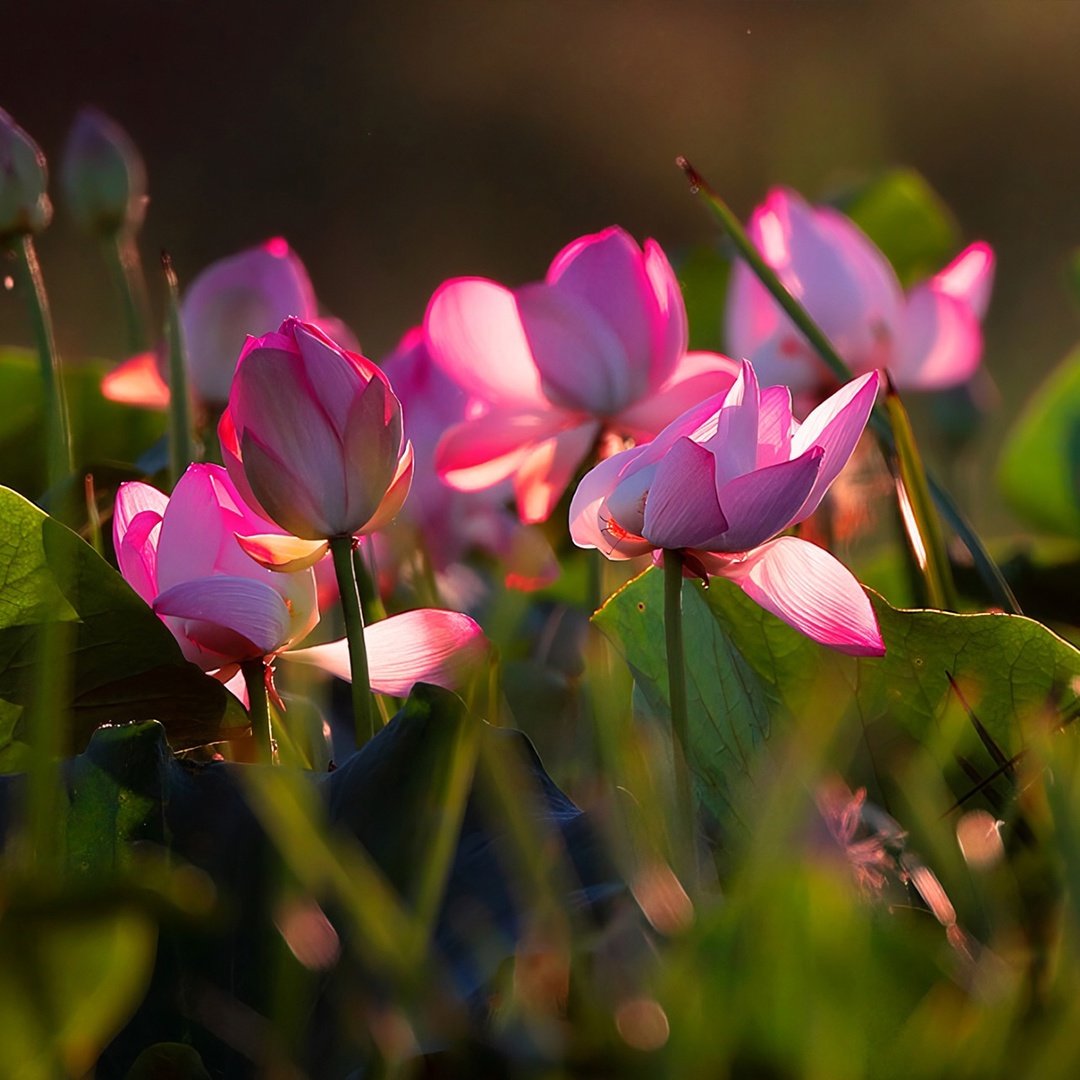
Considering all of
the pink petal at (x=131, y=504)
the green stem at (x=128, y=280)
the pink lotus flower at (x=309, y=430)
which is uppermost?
the pink lotus flower at (x=309, y=430)

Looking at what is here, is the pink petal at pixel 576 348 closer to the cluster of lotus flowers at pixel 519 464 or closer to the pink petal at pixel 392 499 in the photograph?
the cluster of lotus flowers at pixel 519 464

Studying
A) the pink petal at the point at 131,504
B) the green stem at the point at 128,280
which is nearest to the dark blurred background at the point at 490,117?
the green stem at the point at 128,280

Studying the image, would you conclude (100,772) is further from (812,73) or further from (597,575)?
(812,73)

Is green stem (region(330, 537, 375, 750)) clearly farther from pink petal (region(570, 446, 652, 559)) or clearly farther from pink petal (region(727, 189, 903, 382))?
pink petal (region(727, 189, 903, 382))

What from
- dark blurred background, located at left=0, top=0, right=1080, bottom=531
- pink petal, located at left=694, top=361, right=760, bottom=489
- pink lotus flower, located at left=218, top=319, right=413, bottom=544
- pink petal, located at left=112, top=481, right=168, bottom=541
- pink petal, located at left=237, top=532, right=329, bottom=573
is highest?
pink petal, located at left=694, top=361, right=760, bottom=489

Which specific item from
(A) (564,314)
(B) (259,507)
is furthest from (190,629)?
(A) (564,314)

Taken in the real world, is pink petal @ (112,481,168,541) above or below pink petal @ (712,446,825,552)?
below

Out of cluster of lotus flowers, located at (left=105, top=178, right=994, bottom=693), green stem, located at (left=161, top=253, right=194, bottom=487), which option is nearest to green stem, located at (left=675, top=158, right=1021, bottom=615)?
cluster of lotus flowers, located at (left=105, top=178, right=994, bottom=693)
